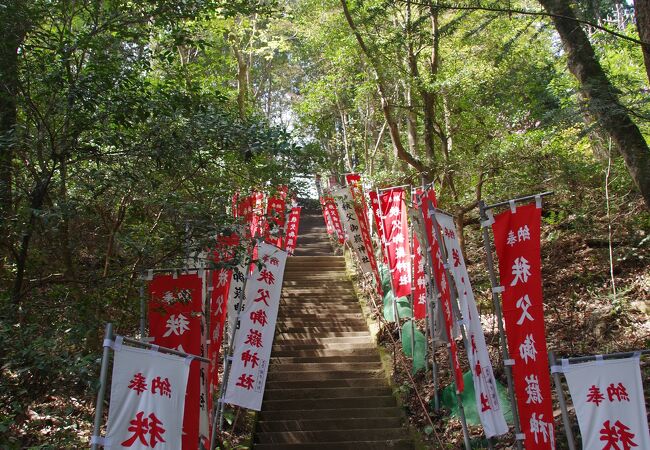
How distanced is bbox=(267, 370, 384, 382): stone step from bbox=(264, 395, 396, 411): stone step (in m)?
0.72

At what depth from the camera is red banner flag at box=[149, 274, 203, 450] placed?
600 cm

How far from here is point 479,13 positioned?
1205 centimetres

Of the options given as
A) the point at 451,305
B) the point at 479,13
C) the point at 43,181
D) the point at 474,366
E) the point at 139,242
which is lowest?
the point at 474,366

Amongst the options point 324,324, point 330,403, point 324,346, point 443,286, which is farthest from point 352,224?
point 443,286

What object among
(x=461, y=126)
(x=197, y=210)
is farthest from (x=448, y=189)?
(x=197, y=210)

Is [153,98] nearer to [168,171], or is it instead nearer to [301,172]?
[168,171]

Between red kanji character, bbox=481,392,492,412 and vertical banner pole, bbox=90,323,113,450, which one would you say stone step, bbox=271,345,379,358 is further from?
vertical banner pole, bbox=90,323,113,450

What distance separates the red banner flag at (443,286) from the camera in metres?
6.20

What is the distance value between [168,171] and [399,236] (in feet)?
16.6

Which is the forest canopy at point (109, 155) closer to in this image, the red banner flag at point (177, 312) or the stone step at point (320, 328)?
the red banner flag at point (177, 312)

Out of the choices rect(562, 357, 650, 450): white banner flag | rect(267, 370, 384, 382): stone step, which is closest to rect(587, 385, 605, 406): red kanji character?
rect(562, 357, 650, 450): white banner flag

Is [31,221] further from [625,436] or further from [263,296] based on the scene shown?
[625,436]

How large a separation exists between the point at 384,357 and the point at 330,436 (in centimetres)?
228

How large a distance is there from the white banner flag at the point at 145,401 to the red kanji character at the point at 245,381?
9.69 ft
